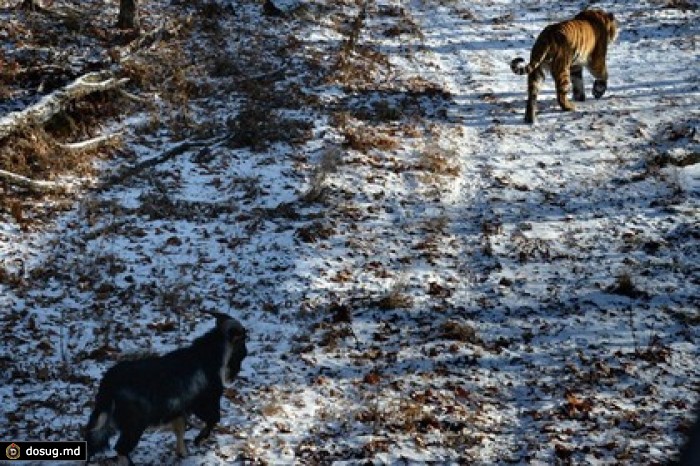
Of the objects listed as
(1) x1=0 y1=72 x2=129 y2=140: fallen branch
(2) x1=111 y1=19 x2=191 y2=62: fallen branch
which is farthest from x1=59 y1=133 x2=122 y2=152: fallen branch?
(2) x1=111 y1=19 x2=191 y2=62: fallen branch

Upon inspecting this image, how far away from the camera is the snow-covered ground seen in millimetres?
7207

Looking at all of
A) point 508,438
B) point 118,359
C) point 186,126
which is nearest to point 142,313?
point 118,359

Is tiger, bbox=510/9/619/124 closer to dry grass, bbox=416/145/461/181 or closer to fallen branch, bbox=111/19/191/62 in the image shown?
dry grass, bbox=416/145/461/181

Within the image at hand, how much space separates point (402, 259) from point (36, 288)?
515cm

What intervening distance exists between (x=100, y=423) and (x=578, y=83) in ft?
45.2

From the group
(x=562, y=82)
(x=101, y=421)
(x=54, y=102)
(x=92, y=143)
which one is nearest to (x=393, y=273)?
(x=101, y=421)

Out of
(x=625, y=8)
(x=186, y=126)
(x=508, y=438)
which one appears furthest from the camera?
(x=625, y=8)

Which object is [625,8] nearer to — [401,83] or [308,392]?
[401,83]

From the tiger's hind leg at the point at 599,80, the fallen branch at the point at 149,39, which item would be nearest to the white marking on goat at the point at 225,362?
the fallen branch at the point at 149,39

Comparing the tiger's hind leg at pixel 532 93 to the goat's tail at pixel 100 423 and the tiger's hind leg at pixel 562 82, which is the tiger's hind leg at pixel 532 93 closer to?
the tiger's hind leg at pixel 562 82

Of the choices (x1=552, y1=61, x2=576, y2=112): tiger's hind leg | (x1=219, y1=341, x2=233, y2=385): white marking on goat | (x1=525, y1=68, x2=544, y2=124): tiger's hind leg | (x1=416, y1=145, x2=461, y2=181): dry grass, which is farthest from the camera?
(x1=552, y1=61, x2=576, y2=112): tiger's hind leg

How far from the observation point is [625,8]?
2198cm

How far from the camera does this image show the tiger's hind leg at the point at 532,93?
48.6 ft

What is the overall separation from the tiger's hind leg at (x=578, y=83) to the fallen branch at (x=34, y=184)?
11.4m
